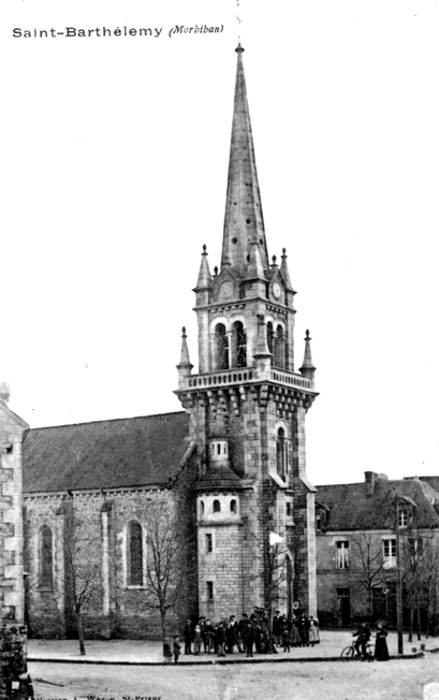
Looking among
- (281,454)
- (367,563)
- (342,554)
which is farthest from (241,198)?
(342,554)

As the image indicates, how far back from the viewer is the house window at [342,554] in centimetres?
6209

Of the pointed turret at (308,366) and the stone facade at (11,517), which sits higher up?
the pointed turret at (308,366)

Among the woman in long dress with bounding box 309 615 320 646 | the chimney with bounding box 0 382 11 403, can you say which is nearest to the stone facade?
the chimney with bounding box 0 382 11 403

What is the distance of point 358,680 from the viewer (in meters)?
31.4

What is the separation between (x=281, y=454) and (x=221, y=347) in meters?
5.85

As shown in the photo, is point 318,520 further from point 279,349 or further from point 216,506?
point 216,506

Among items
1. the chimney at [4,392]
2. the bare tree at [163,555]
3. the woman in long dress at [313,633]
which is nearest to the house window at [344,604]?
the woman in long dress at [313,633]

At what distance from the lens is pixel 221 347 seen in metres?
51.3

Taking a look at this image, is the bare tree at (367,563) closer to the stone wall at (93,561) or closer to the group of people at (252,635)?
the group of people at (252,635)

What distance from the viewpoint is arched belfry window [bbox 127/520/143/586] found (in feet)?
164

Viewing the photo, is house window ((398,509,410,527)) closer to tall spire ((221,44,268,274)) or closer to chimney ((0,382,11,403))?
tall spire ((221,44,268,274))

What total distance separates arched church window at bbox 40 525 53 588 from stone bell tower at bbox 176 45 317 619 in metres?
9.35

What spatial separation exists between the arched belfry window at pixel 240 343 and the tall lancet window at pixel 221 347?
2.09 feet

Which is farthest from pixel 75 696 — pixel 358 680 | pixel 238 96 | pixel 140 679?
pixel 238 96
